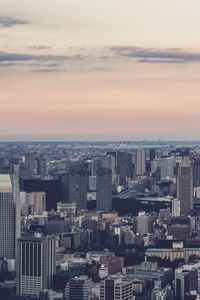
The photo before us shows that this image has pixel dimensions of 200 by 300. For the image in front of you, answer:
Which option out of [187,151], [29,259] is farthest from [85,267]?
[187,151]

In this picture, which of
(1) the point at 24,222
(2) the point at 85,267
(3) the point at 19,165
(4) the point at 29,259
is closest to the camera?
(4) the point at 29,259

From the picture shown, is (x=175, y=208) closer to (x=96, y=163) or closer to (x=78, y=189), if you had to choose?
(x=78, y=189)

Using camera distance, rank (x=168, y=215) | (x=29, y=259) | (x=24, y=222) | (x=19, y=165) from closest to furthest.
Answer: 1. (x=29, y=259)
2. (x=24, y=222)
3. (x=168, y=215)
4. (x=19, y=165)

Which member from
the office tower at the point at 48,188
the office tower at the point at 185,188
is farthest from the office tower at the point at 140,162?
the office tower at the point at 48,188

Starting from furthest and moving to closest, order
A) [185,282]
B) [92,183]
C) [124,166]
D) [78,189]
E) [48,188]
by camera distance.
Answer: [124,166]
[92,183]
[48,188]
[78,189]
[185,282]

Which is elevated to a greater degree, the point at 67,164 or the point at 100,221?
the point at 67,164

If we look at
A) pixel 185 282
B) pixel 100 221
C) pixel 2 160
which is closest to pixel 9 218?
pixel 100 221

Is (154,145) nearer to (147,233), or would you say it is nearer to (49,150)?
(49,150)

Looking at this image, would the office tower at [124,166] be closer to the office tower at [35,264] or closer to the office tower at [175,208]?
the office tower at [175,208]
